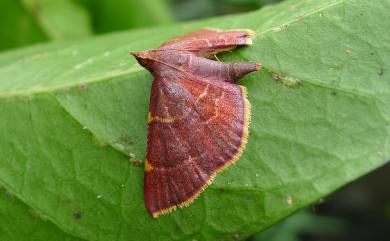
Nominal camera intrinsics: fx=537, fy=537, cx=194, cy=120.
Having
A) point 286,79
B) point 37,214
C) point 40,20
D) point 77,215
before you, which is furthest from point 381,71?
point 40,20

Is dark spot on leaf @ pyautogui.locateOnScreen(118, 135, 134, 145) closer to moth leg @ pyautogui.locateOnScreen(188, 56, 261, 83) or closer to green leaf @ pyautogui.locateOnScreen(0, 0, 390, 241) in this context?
green leaf @ pyautogui.locateOnScreen(0, 0, 390, 241)

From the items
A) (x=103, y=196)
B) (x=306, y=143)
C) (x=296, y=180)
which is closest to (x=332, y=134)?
(x=306, y=143)

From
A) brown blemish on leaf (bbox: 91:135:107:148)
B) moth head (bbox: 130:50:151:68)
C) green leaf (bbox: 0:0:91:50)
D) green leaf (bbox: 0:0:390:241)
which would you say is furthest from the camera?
green leaf (bbox: 0:0:91:50)

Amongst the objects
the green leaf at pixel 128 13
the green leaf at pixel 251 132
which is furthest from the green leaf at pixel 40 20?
the green leaf at pixel 251 132

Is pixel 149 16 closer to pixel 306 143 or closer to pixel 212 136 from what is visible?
pixel 212 136

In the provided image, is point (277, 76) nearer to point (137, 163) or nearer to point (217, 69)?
point (217, 69)

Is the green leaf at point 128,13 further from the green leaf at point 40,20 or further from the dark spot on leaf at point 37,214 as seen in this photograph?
the dark spot on leaf at point 37,214

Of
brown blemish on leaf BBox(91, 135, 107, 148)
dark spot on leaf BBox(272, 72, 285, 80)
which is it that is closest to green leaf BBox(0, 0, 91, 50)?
brown blemish on leaf BBox(91, 135, 107, 148)
